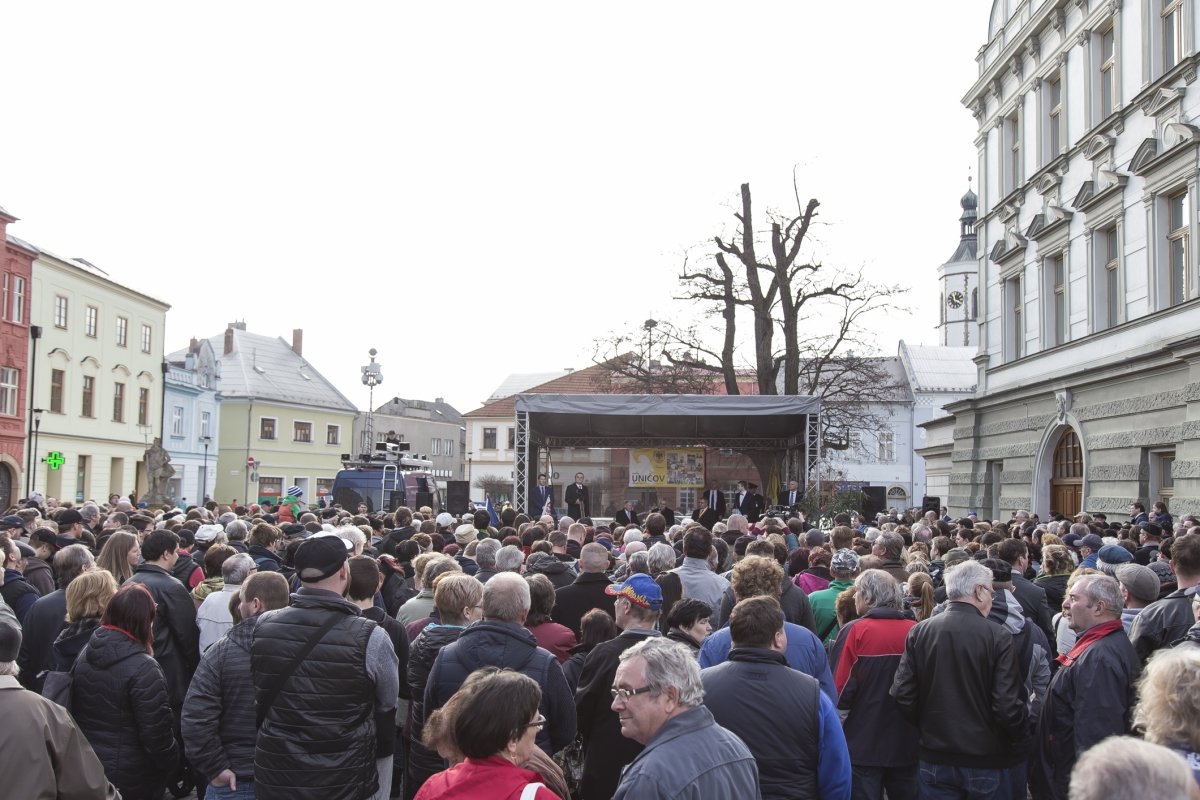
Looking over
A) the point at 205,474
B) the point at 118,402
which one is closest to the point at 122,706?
the point at 118,402

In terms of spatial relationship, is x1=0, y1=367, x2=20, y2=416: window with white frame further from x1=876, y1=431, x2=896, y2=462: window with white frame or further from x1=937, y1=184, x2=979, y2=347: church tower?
x1=937, y1=184, x2=979, y2=347: church tower

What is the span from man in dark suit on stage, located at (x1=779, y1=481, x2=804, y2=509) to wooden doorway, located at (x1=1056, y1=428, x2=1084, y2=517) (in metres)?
5.13

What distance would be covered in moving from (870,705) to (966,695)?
54cm

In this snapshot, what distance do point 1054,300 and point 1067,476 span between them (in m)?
3.90

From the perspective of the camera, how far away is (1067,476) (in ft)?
68.9

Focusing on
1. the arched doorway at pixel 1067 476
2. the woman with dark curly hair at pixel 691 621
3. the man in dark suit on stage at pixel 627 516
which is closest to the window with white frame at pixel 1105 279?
the arched doorway at pixel 1067 476

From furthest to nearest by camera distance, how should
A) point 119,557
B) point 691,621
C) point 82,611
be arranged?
point 119,557 < point 82,611 < point 691,621

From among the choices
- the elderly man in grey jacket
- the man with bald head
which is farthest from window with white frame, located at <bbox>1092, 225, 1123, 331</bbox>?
the man with bald head

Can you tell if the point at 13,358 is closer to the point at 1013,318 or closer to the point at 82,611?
the point at 1013,318

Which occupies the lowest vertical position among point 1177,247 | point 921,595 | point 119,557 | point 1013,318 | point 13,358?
point 921,595

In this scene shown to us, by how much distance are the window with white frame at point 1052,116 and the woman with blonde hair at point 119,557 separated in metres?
20.4

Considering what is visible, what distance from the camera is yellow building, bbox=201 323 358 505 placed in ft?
183

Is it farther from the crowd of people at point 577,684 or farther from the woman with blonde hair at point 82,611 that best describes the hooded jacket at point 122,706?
the woman with blonde hair at point 82,611

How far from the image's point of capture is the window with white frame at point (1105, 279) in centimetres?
1961
